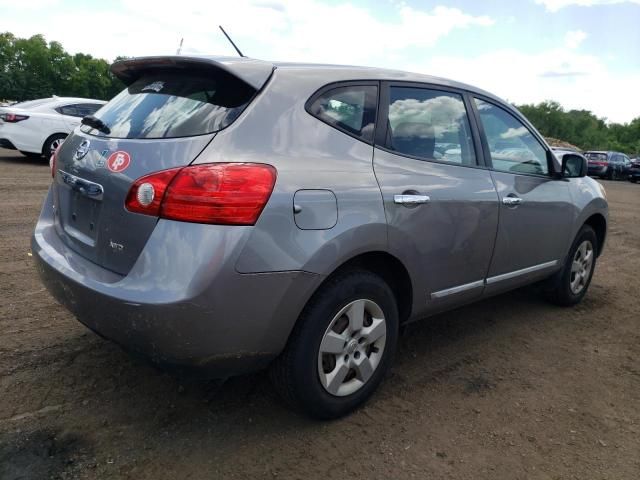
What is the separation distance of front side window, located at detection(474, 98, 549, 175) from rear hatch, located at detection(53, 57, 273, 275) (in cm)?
179

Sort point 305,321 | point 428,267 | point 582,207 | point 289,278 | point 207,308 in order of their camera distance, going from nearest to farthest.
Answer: point 207,308, point 289,278, point 305,321, point 428,267, point 582,207

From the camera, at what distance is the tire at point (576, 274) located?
455cm

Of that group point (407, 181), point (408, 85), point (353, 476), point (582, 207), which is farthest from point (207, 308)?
point (582, 207)

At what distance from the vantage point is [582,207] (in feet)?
14.6

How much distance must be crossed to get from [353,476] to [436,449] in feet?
1.52

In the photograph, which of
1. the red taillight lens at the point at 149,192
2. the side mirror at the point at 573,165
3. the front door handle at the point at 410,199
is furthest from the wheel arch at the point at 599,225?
the red taillight lens at the point at 149,192

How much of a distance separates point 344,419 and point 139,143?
5.48 ft

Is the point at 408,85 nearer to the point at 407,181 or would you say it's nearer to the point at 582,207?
the point at 407,181

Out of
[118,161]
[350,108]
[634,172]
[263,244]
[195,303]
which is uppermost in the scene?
[350,108]

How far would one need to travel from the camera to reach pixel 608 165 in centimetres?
2809

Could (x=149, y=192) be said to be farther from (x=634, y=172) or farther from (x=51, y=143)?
(x=634, y=172)

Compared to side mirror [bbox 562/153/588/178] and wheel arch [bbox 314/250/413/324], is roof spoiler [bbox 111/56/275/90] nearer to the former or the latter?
wheel arch [bbox 314/250/413/324]

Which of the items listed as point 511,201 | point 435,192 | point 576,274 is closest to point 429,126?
point 435,192

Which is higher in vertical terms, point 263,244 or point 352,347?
point 263,244
